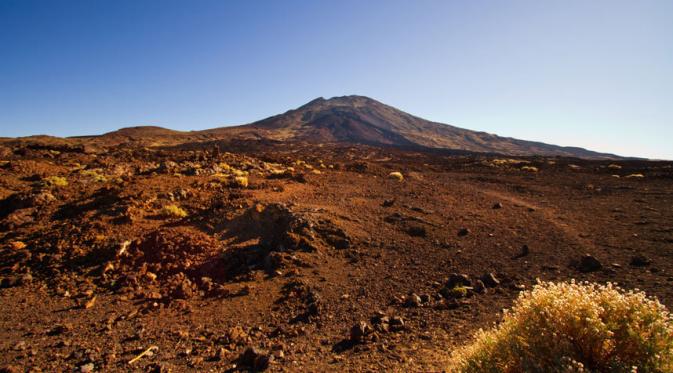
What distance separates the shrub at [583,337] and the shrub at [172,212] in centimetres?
894

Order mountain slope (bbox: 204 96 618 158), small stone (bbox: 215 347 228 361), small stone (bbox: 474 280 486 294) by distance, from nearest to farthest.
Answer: small stone (bbox: 215 347 228 361) < small stone (bbox: 474 280 486 294) < mountain slope (bbox: 204 96 618 158)

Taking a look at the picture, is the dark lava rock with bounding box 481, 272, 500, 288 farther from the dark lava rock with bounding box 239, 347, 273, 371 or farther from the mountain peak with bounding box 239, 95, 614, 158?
the mountain peak with bounding box 239, 95, 614, 158

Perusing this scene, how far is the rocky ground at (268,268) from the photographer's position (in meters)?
4.48

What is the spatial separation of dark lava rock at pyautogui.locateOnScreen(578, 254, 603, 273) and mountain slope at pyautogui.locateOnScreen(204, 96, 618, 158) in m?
69.9

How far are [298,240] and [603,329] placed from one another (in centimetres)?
626

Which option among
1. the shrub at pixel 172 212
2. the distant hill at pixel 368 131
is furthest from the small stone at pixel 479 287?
the distant hill at pixel 368 131

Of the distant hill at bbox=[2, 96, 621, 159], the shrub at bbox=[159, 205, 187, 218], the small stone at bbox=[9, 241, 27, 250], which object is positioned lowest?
the small stone at bbox=[9, 241, 27, 250]

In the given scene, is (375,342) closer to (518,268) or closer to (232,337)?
(232,337)

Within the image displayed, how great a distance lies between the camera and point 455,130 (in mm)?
114250

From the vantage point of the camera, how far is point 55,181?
38.1ft

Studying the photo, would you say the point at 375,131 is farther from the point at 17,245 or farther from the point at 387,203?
the point at 17,245

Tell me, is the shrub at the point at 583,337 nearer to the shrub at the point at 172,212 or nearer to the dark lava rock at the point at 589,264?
the dark lava rock at the point at 589,264

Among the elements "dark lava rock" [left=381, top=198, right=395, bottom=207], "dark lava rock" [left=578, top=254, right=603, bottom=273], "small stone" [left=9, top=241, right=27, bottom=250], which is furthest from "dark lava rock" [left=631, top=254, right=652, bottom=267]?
"small stone" [left=9, top=241, right=27, bottom=250]

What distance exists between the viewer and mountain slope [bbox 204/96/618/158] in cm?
8412
